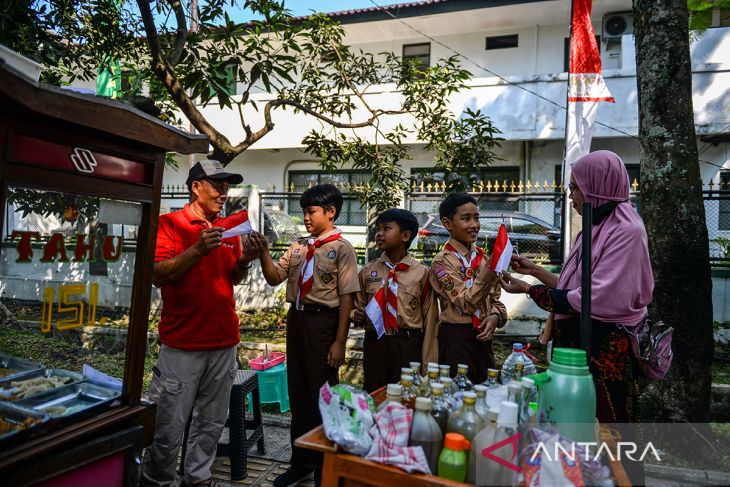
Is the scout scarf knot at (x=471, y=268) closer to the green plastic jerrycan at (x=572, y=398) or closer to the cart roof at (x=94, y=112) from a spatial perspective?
the green plastic jerrycan at (x=572, y=398)

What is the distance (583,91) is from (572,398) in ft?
13.8

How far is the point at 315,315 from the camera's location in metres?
3.04

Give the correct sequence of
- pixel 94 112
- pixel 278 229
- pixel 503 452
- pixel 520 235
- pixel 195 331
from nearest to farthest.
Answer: pixel 503 452 → pixel 94 112 → pixel 195 331 → pixel 520 235 → pixel 278 229

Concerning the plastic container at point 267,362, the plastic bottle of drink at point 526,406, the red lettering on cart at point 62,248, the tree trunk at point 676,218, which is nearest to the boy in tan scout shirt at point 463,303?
the plastic bottle of drink at point 526,406

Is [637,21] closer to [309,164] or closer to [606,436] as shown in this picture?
[606,436]

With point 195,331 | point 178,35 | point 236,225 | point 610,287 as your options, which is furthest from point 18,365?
point 178,35

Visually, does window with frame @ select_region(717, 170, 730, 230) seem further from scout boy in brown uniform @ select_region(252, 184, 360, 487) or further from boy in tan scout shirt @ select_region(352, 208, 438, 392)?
scout boy in brown uniform @ select_region(252, 184, 360, 487)

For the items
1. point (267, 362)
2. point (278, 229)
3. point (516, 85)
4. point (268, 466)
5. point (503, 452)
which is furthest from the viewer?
point (516, 85)

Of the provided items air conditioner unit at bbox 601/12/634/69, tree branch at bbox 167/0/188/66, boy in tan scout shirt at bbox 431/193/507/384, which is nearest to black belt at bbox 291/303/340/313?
boy in tan scout shirt at bbox 431/193/507/384

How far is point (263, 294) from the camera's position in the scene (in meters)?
7.23

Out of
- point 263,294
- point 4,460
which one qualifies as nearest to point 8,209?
point 4,460

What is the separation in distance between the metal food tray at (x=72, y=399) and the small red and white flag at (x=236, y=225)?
35.4 inches

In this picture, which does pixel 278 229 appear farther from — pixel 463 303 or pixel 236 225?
pixel 463 303

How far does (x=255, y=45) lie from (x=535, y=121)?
7.42m
